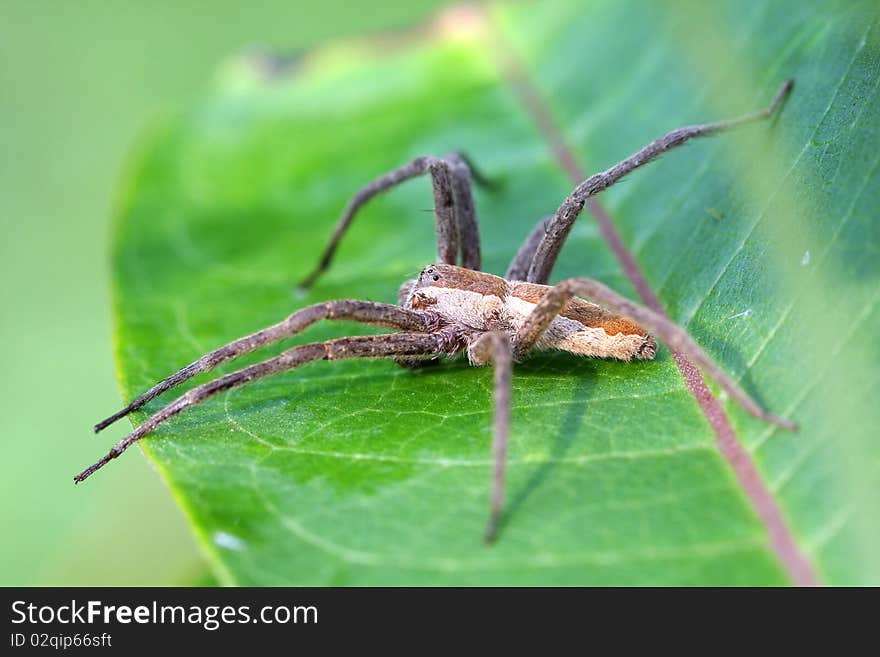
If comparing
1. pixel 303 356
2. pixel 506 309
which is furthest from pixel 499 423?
pixel 506 309

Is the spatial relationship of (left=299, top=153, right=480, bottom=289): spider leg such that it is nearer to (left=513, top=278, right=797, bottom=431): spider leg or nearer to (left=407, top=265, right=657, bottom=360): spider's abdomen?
(left=407, top=265, right=657, bottom=360): spider's abdomen

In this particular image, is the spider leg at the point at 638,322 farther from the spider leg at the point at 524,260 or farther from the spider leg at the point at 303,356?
the spider leg at the point at 524,260

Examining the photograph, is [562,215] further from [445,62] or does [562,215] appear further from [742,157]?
[445,62]

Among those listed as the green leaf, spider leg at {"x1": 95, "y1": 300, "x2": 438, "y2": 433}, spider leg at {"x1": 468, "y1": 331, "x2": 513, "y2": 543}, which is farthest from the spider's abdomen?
spider leg at {"x1": 95, "y1": 300, "x2": 438, "y2": 433}

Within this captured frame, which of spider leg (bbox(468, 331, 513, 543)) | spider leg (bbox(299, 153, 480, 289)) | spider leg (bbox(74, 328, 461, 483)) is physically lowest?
spider leg (bbox(468, 331, 513, 543))

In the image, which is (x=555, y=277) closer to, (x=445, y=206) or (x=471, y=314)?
(x=471, y=314)

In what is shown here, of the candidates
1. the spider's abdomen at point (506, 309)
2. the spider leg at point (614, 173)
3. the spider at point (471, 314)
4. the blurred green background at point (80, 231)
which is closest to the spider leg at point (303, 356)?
the spider at point (471, 314)
